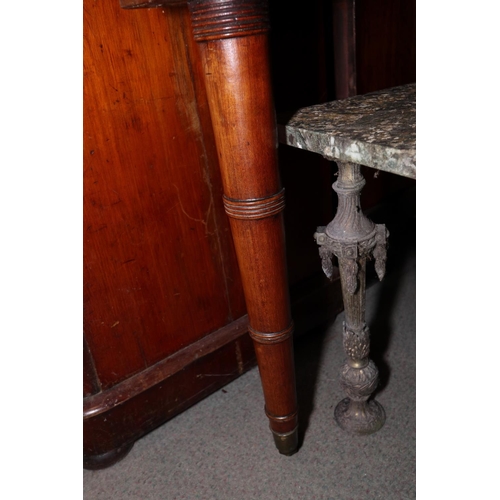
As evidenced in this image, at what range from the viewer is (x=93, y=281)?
37.1 inches

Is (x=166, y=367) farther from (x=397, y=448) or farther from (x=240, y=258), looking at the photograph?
(x=397, y=448)

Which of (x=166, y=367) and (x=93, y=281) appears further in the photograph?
(x=166, y=367)

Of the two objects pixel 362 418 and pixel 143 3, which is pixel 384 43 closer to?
pixel 143 3

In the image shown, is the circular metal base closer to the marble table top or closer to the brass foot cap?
the brass foot cap

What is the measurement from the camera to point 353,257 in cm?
85

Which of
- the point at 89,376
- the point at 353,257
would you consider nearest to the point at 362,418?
the point at 353,257

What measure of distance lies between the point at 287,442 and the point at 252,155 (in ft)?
→ 1.99

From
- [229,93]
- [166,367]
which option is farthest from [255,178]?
[166,367]

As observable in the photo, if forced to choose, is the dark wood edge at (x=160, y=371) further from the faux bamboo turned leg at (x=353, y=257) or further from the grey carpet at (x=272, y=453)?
the faux bamboo turned leg at (x=353, y=257)

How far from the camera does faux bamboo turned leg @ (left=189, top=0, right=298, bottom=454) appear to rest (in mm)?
667

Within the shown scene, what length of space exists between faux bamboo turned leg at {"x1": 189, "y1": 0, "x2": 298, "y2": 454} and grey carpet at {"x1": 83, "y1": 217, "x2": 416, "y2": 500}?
0.22 meters

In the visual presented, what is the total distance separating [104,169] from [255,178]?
0.98 ft

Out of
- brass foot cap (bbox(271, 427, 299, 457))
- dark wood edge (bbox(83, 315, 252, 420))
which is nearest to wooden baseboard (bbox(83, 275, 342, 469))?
dark wood edge (bbox(83, 315, 252, 420))
